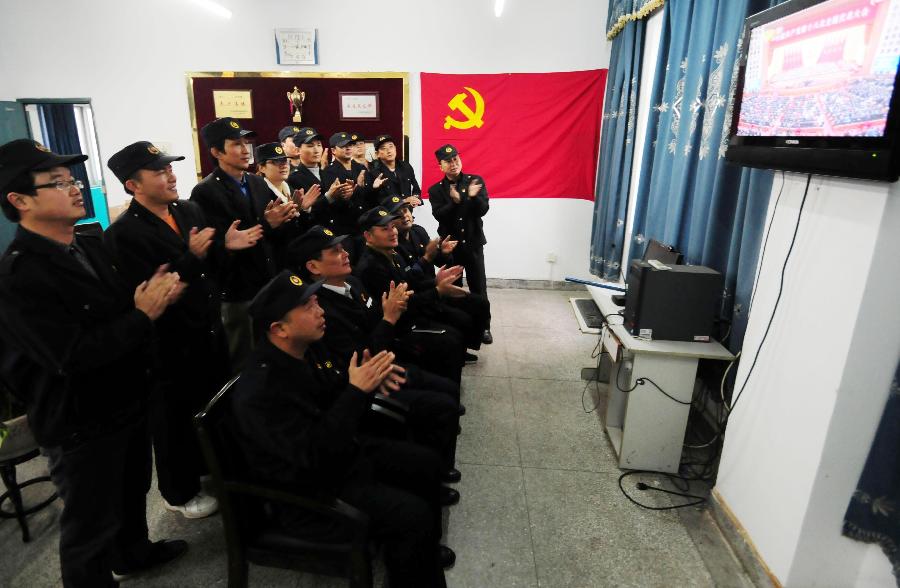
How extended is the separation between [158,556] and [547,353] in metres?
2.68

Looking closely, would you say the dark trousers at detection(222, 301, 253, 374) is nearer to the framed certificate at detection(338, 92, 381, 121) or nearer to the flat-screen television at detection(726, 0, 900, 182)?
the flat-screen television at detection(726, 0, 900, 182)

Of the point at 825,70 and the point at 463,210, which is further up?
the point at 825,70

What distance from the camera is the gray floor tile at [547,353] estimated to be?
3.38 meters

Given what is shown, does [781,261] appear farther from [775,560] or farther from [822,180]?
[775,560]

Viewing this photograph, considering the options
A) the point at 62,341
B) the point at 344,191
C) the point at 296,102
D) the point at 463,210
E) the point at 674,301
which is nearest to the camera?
the point at 62,341

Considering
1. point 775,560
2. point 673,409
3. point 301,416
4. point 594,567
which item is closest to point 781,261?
point 673,409

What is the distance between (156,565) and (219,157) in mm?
1818

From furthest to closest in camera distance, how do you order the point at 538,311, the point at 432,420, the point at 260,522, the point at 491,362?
the point at 538,311 → the point at 491,362 → the point at 432,420 → the point at 260,522

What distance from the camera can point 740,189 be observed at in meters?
2.20

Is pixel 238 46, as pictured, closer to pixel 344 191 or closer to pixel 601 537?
pixel 344 191

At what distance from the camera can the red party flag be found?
4.82 metres

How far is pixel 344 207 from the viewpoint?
371 centimetres

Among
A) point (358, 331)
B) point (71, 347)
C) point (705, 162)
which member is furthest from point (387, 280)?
point (705, 162)

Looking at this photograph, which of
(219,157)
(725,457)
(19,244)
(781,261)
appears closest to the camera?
(19,244)
